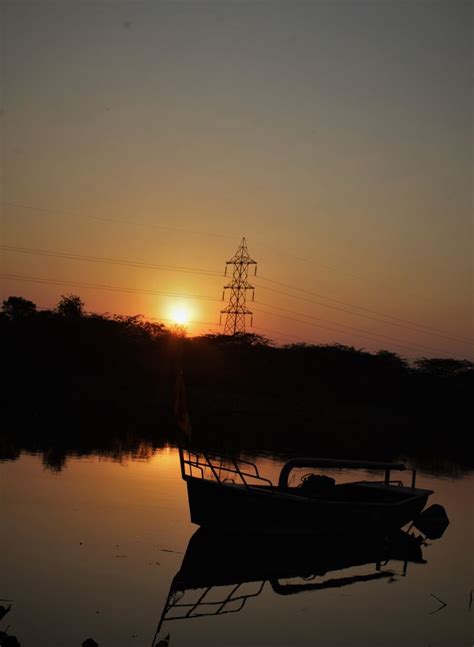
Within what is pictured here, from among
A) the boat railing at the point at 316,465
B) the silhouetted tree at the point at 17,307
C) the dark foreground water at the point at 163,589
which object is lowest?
the dark foreground water at the point at 163,589

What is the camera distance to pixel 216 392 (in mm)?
69625

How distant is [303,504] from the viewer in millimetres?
19938

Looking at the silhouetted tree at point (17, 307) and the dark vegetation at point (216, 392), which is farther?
the silhouetted tree at point (17, 307)

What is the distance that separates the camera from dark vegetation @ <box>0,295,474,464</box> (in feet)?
139

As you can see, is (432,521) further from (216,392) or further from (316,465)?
(216,392)

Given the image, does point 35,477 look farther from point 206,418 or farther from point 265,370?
point 265,370

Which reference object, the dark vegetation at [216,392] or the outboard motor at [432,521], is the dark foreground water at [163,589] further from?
the dark vegetation at [216,392]

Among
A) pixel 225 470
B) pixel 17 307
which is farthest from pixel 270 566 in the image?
pixel 17 307

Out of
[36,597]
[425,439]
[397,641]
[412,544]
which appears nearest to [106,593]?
[36,597]

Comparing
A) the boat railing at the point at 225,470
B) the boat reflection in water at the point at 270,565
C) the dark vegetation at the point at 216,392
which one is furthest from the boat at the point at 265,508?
the dark vegetation at the point at 216,392

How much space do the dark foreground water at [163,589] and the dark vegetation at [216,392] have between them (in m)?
12.6

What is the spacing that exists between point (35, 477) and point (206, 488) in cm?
791

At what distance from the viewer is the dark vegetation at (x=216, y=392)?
139 ft

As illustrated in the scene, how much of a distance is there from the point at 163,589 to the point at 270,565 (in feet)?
12.6
